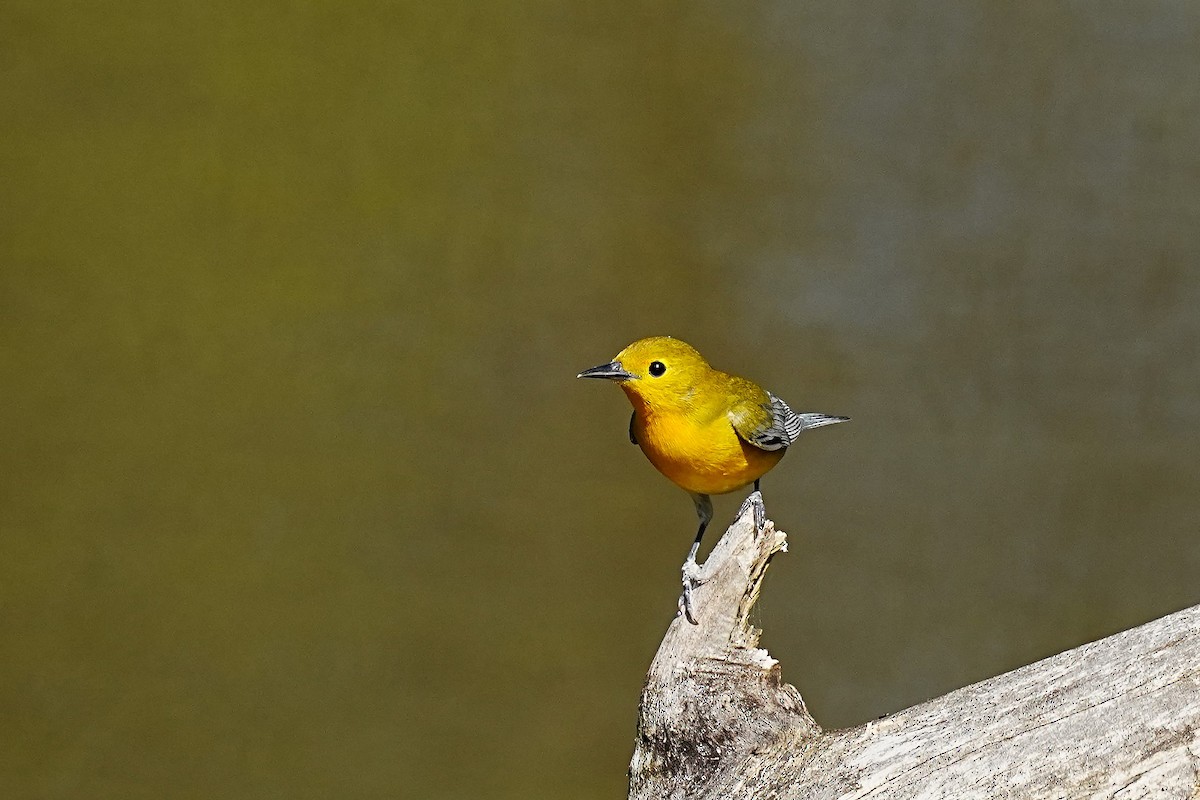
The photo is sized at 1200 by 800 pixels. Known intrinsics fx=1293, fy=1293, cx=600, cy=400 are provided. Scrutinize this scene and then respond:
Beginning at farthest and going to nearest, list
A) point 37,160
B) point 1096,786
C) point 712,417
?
1. point 37,160
2. point 712,417
3. point 1096,786

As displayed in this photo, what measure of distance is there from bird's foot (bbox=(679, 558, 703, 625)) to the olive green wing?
0.87ft

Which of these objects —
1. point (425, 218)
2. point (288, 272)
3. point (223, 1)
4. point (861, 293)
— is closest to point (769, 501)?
point (861, 293)

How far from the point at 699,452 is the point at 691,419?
60 millimetres

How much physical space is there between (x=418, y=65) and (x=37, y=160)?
1.05 metres

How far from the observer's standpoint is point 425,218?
3.74 metres

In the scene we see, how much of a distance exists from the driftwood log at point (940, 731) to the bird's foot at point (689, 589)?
0.02 m

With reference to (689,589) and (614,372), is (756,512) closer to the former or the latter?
(689,589)

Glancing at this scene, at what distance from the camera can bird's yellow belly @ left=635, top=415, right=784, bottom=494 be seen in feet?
7.43

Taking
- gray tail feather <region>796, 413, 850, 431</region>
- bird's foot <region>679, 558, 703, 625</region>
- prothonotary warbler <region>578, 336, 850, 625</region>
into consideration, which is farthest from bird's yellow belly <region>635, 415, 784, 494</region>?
gray tail feather <region>796, 413, 850, 431</region>

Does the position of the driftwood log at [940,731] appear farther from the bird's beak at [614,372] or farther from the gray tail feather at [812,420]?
the gray tail feather at [812,420]

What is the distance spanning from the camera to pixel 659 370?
2.24 m

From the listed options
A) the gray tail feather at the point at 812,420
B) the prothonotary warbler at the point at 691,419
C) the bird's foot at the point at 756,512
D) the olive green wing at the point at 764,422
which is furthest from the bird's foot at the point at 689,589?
the gray tail feather at the point at 812,420

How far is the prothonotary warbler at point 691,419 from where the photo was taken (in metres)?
2.24

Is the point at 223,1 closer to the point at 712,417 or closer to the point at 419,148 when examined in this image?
the point at 419,148
